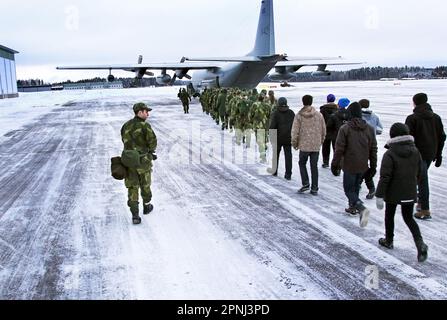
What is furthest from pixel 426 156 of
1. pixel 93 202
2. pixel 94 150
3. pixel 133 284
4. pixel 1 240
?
pixel 94 150

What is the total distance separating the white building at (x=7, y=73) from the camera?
195 ft

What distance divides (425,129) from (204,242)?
368 centimetres

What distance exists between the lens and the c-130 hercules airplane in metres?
31.2

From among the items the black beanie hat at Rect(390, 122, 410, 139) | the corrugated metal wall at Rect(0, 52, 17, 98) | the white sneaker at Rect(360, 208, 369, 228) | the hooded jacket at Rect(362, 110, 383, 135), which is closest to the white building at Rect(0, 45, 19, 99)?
the corrugated metal wall at Rect(0, 52, 17, 98)

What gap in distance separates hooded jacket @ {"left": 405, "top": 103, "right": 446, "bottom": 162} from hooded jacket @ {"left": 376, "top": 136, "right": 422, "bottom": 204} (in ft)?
5.11

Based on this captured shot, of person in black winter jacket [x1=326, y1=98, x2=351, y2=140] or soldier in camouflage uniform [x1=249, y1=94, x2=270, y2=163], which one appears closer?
person in black winter jacket [x1=326, y1=98, x2=351, y2=140]

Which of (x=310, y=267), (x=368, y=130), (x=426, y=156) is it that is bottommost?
(x=310, y=267)

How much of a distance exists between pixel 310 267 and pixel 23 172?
8066 millimetres

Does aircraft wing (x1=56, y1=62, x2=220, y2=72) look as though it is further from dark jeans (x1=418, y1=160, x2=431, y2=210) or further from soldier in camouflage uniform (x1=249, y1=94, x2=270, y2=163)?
dark jeans (x1=418, y1=160, x2=431, y2=210)

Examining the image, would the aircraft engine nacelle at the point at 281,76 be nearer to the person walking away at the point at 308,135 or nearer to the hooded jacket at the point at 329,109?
the hooded jacket at the point at 329,109

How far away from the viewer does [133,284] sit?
434cm

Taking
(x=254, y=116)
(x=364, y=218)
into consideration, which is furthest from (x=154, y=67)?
(x=364, y=218)

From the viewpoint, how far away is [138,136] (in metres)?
6.40
